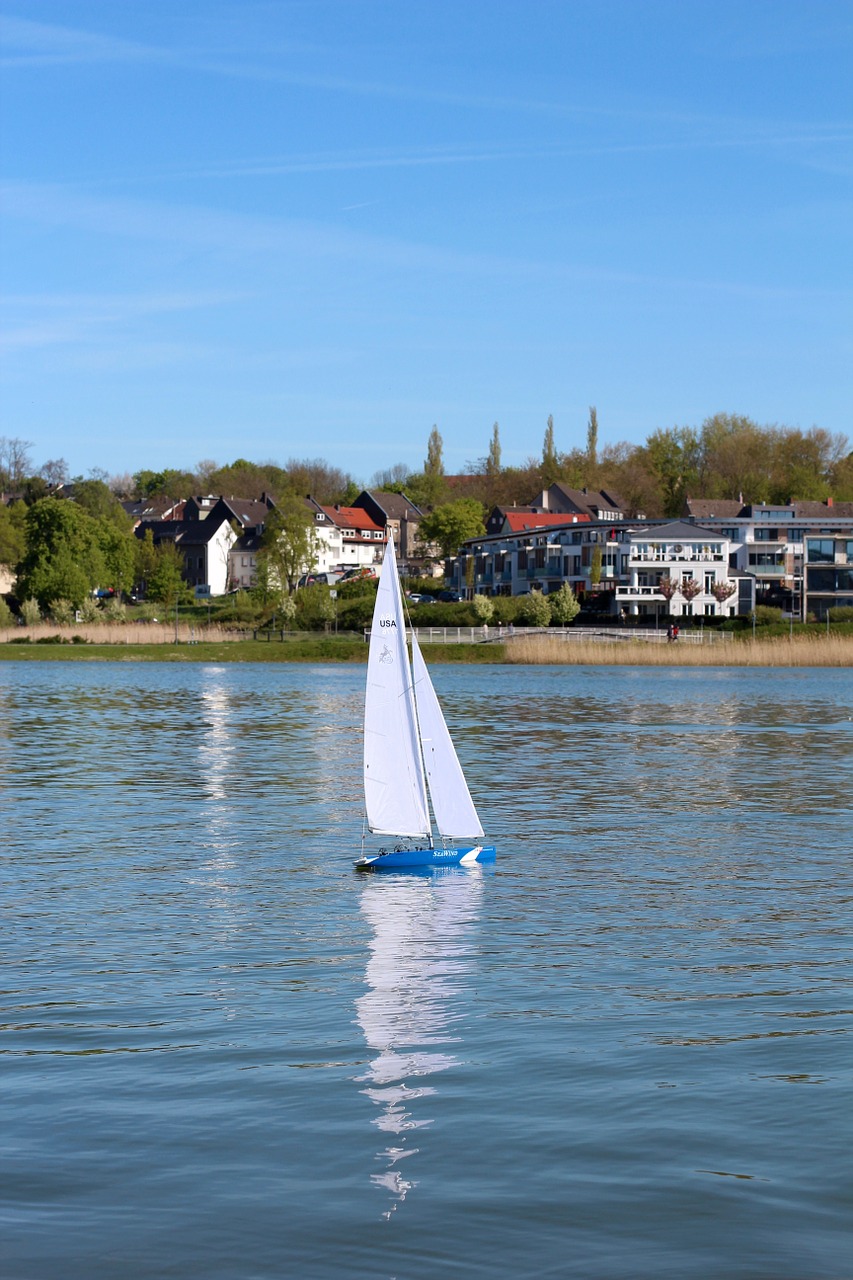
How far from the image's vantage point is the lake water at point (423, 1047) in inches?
392

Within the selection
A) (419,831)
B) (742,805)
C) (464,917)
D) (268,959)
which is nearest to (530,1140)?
(268,959)

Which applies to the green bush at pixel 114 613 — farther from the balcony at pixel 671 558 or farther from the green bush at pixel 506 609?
the balcony at pixel 671 558

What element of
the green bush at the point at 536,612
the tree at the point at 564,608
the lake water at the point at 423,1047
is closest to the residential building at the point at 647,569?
the tree at the point at 564,608

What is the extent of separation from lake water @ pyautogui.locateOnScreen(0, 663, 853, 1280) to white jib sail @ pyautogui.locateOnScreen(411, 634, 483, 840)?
950mm

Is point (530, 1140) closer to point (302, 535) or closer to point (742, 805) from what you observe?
point (742, 805)

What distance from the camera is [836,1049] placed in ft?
46.7

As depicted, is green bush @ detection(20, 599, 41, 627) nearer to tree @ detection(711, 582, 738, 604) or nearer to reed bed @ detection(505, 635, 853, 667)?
reed bed @ detection(505, 635, 853, 667)

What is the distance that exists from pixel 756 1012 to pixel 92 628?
116292 millimetres

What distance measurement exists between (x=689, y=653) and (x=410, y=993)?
100454 millimetres

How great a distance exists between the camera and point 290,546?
170 metres

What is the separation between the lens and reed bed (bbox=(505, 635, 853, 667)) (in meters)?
107

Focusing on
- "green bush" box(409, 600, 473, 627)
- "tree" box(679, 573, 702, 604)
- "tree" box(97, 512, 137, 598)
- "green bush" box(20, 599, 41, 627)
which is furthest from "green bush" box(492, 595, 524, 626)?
"tree" box(97, 512, 137, 598)

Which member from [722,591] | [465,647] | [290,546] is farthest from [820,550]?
[465,647]

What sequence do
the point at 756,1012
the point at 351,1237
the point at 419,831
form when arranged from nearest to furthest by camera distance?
the point at 351,1237, the point at 756,1012, the point at 419,831
